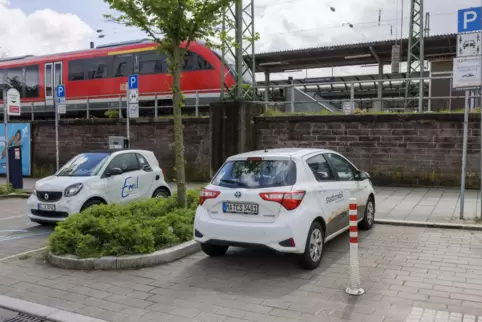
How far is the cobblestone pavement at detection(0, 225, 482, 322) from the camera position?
4.46 metres

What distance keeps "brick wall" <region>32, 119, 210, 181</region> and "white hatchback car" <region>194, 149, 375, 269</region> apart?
10182mm

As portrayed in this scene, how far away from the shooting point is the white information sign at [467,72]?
8.30m

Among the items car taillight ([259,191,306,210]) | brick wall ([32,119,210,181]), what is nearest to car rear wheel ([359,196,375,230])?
car taillight ([259,191,306,210])

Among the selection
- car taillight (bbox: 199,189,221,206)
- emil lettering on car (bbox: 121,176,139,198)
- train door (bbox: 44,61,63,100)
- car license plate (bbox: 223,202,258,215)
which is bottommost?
emil lettering on car (bbox: 121,176,139,198)

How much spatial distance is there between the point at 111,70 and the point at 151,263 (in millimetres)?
16283

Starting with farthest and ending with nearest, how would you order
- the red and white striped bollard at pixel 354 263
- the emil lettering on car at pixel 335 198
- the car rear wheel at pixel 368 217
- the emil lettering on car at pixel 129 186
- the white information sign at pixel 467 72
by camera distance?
1. the emil lettering on car at pixel 129 186
2. the white information sign at pixel 467 72
3. the car rear wheel at pixel 368 217
4. the emil lettering on car at pixel 335 198
5. the red and white striped bollard at pixel 354 263

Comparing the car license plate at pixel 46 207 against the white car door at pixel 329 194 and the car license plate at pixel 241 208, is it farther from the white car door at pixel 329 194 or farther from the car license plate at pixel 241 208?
A: the white car door at pixel 329 194

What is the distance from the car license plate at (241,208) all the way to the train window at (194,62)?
42.0ft

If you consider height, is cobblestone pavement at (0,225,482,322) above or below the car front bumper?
below

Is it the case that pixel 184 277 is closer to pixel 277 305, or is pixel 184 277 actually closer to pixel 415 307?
pixel 277 305

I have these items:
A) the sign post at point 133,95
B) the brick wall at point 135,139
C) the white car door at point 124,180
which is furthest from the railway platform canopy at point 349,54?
the white car door at point 124,180

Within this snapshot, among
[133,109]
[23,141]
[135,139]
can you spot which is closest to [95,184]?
[133,109]

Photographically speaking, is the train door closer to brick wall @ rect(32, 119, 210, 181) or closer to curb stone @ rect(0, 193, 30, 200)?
brick wall @ rect(32, 119, 210, 181)

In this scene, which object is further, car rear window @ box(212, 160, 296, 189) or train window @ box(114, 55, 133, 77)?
train window @ box(114, 55, 133, 77)
